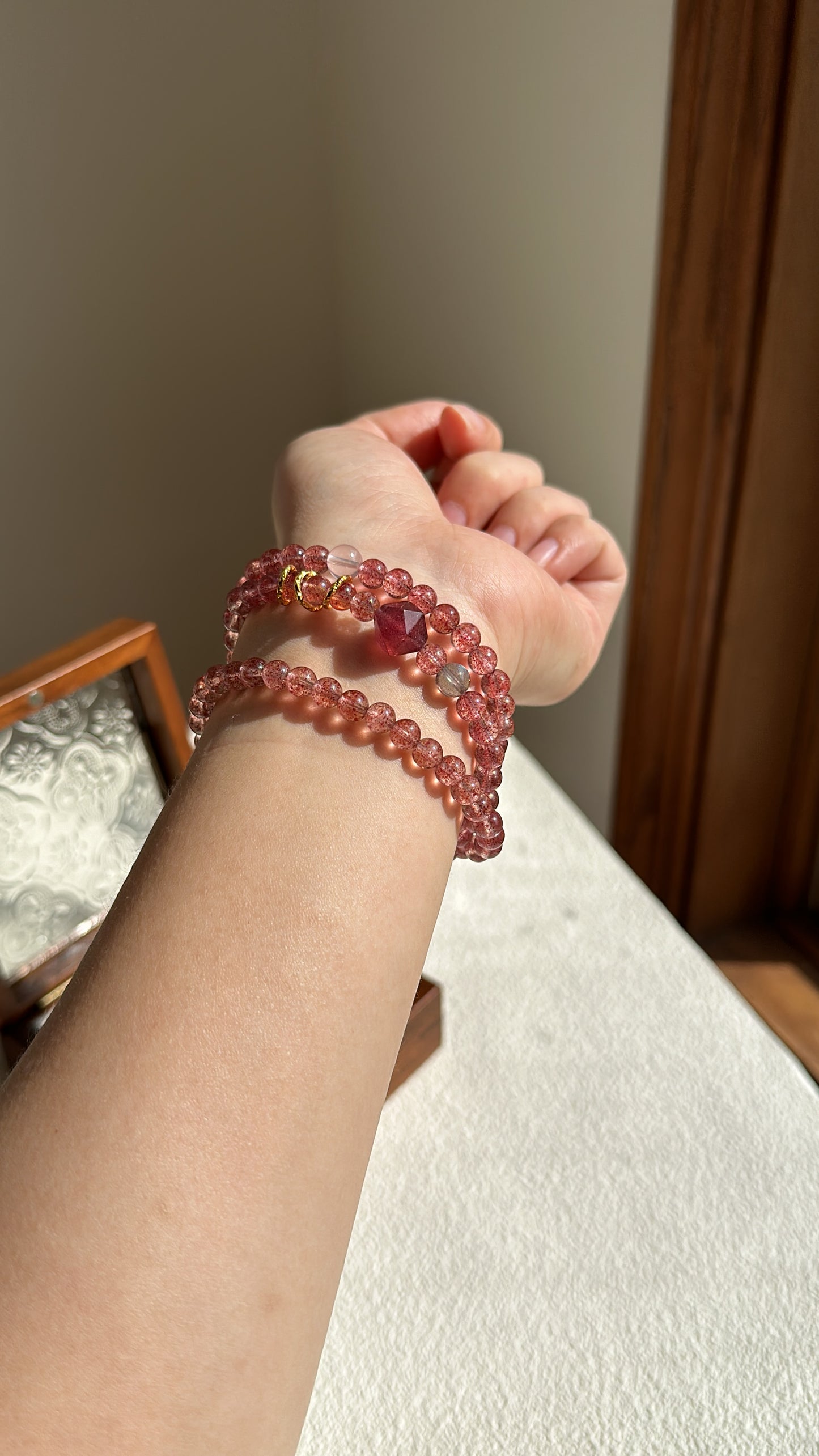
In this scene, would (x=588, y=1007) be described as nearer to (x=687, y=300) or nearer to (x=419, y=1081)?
(x=419, y=1081)

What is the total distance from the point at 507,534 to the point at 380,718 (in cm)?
25

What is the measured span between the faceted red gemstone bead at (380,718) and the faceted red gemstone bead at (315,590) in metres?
0.06

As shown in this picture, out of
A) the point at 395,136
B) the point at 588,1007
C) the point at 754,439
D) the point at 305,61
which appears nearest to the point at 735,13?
the point at 754,439

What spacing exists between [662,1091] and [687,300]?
1.93ft

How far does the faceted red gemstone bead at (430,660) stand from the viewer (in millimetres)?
439

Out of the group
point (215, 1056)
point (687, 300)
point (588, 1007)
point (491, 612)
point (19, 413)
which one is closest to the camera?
point (215, 1056)

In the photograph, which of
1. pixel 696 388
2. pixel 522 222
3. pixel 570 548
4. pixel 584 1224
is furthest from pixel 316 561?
pixel 522 222

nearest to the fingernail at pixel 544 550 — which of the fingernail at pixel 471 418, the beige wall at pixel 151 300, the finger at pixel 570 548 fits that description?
the finger at pixel 570 548

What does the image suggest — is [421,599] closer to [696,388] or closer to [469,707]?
[469,707]

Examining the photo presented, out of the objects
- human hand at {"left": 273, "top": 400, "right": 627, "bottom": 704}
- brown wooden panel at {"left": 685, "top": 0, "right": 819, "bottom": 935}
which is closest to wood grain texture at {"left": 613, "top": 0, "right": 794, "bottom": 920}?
brown wooden panel at {"left": 685, "top": 0, "right": 819, "bottom": 935}

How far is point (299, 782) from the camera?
1.30ft

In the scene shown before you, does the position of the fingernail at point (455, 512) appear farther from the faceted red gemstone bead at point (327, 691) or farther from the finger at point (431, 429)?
the faceted red gemstone bead at point (327, 691)

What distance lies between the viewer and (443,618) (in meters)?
0.45

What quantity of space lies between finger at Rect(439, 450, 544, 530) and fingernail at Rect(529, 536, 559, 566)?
4 centimetres
